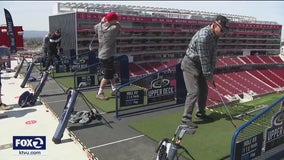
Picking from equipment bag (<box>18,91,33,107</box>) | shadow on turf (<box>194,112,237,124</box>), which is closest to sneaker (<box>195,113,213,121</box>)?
shadow on turf (<box>194,112,237,124</box>)

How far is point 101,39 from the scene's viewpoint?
721cm

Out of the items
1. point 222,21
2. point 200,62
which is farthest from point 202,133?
point 222,21

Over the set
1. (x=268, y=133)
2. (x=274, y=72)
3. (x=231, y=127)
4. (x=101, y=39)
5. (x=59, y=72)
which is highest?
(x=101, y=39)

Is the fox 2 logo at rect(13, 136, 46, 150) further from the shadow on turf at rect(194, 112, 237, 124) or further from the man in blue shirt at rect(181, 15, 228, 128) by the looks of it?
the shadow on turf at rect(194, 112, 237, 124)

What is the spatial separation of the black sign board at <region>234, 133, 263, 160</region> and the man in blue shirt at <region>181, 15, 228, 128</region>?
1407 mm

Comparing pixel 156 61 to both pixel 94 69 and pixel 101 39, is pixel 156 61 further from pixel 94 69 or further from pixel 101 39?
pixel 101 39

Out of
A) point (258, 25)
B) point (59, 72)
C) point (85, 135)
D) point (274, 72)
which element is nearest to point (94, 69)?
point (59, 72)

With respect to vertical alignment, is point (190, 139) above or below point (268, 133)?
below

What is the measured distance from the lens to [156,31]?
51.2 m

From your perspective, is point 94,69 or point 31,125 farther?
point 94,69

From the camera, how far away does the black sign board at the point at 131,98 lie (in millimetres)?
6445

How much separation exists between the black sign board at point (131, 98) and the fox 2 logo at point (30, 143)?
217 cm

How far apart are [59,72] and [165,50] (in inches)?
1649

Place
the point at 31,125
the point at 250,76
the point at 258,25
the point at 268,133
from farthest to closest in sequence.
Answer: the point at 258,25
the point at 250,76
the point at 31,125
the point at 268,133
